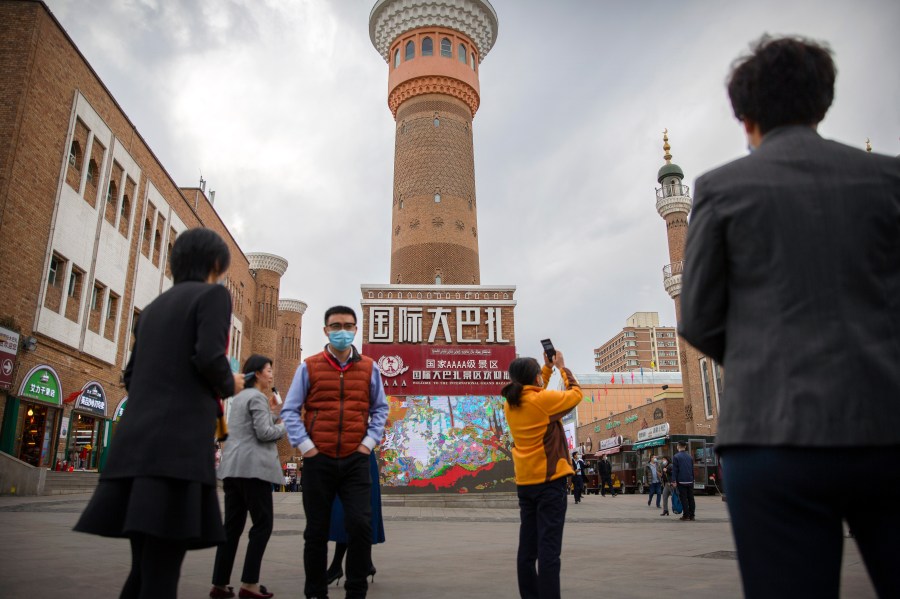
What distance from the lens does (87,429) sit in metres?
21.4

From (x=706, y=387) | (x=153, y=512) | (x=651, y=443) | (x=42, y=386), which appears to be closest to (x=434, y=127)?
(x=651, y=443)

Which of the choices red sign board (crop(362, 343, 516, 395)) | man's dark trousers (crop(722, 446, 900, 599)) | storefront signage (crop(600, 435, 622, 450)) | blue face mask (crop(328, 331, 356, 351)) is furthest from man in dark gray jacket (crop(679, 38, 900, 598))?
storefront signage (crop(600, 435, 622, 450))

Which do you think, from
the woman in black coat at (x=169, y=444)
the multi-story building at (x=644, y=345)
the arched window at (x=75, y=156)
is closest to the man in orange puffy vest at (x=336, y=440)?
the woman in black coat at (x=169, y=444)

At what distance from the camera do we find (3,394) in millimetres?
16859

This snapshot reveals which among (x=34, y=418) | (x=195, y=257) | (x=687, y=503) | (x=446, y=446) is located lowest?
(x=687, y=503)

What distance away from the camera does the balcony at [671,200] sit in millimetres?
40281

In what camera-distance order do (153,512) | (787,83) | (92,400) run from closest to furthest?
(787,83)
(153,512)
(92,400)

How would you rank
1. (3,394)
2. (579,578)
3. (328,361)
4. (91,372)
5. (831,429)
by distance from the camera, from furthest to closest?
1. (91,372)
2. (3,394)
3. (579,578)
4. (328,361)
5. (831,429)

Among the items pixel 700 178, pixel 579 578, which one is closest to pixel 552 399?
pixel 579 578

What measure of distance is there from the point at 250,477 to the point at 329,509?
80 cm

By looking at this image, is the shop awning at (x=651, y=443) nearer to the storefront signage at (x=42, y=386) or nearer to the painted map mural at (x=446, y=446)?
the painted map mural at (x=446, y=446)

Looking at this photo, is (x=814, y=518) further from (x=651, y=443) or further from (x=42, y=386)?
(x=651, y=443)

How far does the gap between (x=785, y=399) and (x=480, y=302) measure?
22.4 m

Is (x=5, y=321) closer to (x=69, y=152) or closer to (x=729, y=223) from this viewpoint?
(x=69, y=152)
